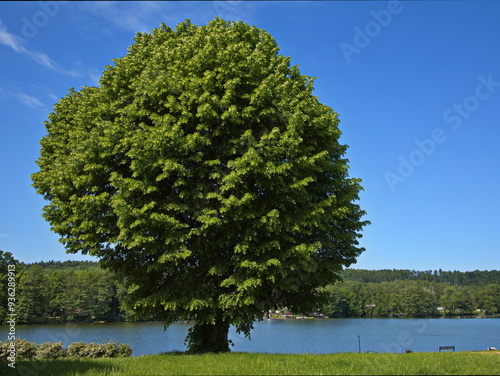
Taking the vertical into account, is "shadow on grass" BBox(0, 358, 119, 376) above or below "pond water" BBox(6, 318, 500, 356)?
above

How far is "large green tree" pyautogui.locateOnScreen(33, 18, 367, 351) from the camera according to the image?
1536cm

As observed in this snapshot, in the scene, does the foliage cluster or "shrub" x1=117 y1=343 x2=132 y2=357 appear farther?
"shrub" x1=117 y1=343 x2=132 y2=357

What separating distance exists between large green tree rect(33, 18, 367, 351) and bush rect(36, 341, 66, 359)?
592 centimetres

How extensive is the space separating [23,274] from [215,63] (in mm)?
81926

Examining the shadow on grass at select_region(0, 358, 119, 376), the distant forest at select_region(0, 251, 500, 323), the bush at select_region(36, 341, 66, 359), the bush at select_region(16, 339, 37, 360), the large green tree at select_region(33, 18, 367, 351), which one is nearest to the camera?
the shadow on grass at select_region(0, 358, 119, 376)

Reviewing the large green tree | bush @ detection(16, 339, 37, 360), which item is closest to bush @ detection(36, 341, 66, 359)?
bush @ detection(16, 339, 37, 360)

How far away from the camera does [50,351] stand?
66.5 ft

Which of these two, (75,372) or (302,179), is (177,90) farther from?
(75,372)

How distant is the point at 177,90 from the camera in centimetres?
1634

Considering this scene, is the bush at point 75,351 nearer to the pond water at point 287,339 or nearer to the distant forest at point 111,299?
the distant forest at point 111,299

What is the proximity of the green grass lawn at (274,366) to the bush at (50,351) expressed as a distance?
642 cm

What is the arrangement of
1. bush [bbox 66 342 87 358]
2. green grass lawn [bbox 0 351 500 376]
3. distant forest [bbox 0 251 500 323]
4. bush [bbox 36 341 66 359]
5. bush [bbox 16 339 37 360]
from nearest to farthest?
green grass lawn [bbox 0 351 500 376]
bush [bbox 16 339 37 360]
bush [bbox 36 341 66 359]
bush [bbox 66 342 87 358]
distant forest [bbox 0 251 500 323]

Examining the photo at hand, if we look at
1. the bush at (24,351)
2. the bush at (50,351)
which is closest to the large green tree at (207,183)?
the bush at (24,351)

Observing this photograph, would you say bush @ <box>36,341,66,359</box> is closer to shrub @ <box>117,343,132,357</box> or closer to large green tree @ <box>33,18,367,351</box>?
shrub @ <box>117,343,132,357</box>
